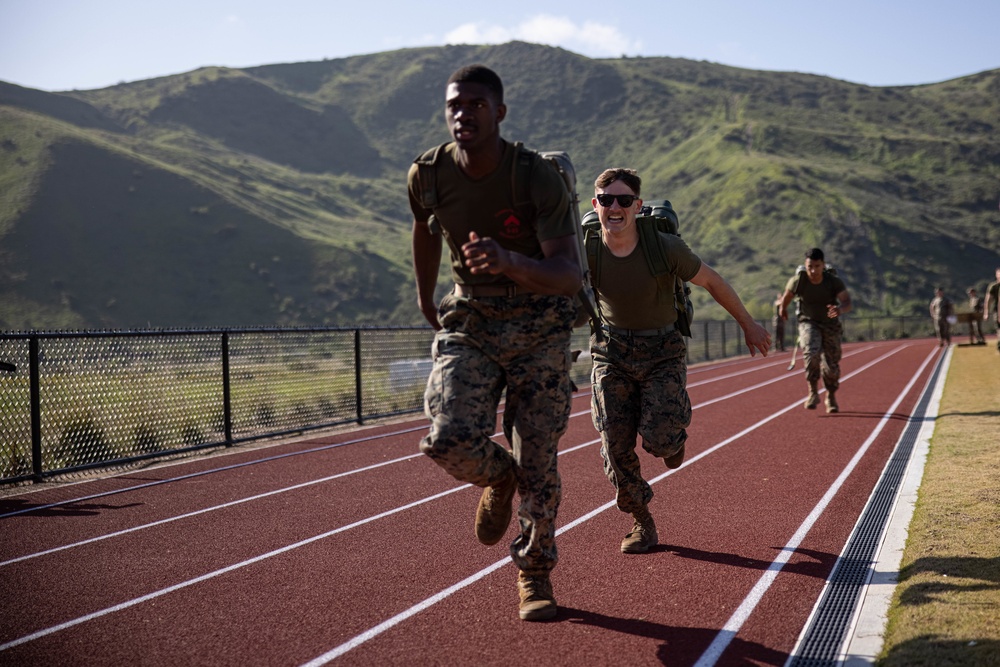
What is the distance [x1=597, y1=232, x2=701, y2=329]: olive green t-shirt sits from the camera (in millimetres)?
5883

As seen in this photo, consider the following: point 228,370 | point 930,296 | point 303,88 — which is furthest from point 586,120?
point 228,370

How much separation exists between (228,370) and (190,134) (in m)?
130

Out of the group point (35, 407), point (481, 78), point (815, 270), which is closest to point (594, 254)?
point (481, 78)

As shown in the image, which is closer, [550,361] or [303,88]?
[550,361]

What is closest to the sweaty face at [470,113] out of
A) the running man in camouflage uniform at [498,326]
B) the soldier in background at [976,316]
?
the running man in camouflage uniform at [498,326]

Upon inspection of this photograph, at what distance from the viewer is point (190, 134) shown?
442 feet

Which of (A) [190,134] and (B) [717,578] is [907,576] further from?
(A) [190,134]

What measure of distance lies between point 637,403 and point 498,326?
69.8 inches

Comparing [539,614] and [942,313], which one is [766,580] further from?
[942,313]

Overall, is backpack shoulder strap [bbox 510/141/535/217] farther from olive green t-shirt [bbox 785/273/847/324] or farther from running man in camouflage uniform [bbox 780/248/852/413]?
olive green t-shirt [bbox 785/273/847/324]

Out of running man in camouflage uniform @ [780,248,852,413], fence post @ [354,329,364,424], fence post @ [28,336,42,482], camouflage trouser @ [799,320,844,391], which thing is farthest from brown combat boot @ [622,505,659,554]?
fence post @ [354,329,364,424]

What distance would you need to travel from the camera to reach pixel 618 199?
5.69 meters

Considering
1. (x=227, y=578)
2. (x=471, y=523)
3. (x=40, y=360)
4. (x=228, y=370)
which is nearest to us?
(x=227, y=578)

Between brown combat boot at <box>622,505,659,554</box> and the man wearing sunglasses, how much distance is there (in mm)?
97
